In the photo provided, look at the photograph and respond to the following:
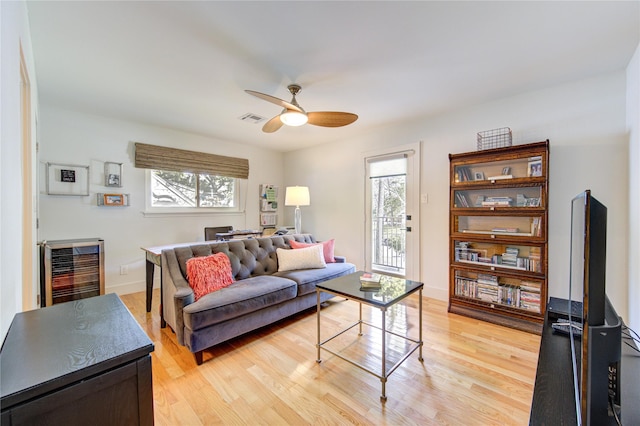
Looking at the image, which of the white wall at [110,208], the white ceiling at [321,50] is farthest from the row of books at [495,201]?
the white wall at [110,208]

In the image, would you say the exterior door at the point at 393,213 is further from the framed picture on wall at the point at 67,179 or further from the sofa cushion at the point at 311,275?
the framed picture on wall at the point at 67,179

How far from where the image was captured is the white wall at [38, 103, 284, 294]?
3.18m

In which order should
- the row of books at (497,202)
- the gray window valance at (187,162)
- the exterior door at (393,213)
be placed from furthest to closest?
the gray window valance at (187,162)
the exterior door at (393,213)
the row of books at (497,202)

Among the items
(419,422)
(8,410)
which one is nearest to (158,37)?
(8,410)

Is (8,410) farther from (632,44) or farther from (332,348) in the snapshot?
(632,44)

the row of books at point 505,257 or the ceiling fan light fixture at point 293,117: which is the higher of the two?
the ceiling fan light fixture at point 293,117

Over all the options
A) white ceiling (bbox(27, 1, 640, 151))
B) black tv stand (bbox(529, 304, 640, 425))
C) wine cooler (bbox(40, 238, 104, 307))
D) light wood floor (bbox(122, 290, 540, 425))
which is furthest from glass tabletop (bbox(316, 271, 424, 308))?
wine cooler (bbox(40, 238, 104, 307))

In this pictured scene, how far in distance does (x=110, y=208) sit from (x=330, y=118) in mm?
3193

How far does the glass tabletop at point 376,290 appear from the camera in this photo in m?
1.82

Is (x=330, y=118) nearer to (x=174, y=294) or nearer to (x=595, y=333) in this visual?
(x=174, y=294)

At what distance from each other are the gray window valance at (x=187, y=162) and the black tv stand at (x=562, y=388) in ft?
Result: 14.7

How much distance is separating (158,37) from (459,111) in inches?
124

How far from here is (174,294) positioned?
213 centimetres

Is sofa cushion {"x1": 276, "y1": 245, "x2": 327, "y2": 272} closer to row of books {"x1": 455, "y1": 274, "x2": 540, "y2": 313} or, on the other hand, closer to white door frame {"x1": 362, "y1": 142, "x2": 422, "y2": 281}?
white door frame {"x1": 362, "y1": 142, "x2": 422, "y2": 281}
